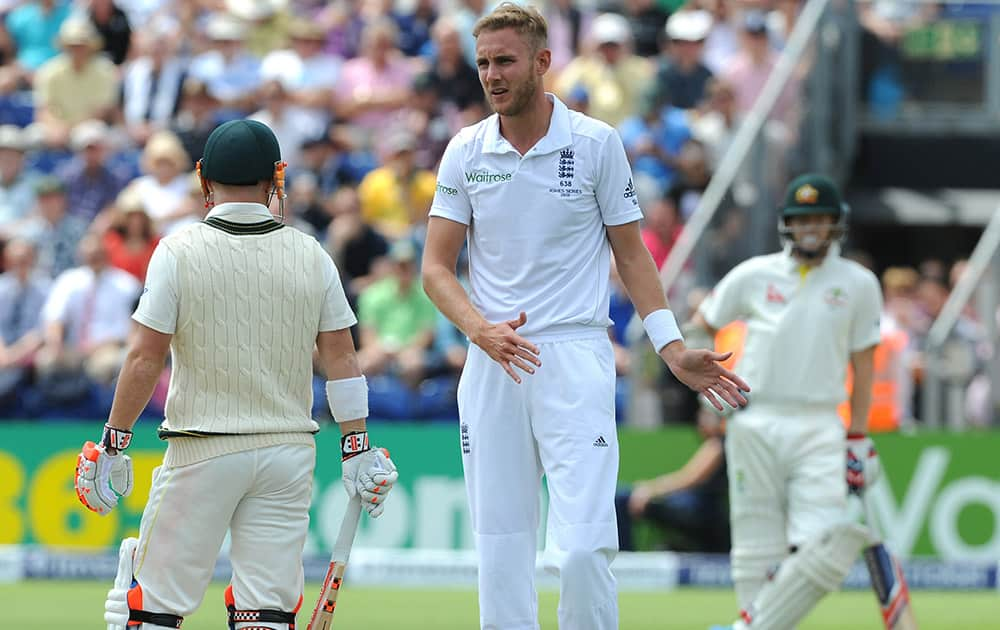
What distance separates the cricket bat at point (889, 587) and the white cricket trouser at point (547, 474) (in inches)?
119

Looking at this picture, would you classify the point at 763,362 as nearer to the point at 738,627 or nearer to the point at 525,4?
the point at 738,627

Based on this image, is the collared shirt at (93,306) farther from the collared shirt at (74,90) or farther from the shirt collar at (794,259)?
the shirt collar at (794,259)

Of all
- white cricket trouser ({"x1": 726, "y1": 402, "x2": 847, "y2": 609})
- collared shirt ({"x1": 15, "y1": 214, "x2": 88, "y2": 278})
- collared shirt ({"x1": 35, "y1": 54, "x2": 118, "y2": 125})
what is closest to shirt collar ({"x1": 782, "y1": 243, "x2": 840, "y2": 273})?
white cricket trouser ({"x1": 726, "y1": 402, "x2": 847, "y2": 609})

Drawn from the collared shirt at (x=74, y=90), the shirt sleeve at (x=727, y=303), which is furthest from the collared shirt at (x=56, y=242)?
the shirt sleeve at (x=727, y=303)

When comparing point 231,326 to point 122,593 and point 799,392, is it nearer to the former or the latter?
point 122,593

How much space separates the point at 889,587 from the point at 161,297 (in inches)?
178

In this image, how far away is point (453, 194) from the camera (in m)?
6.34

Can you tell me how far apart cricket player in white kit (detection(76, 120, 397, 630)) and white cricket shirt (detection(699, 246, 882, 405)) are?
331cm

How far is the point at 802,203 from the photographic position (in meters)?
8.55

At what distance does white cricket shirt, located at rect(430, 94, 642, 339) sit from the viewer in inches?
245

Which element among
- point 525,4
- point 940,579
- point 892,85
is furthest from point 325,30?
point 525,4

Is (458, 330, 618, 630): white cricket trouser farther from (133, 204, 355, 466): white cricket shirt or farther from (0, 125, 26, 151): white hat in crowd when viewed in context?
(0, 125, 26, 151): white hat in crowd

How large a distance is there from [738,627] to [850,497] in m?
0.96

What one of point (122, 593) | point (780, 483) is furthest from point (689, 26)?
point (122, 593)
